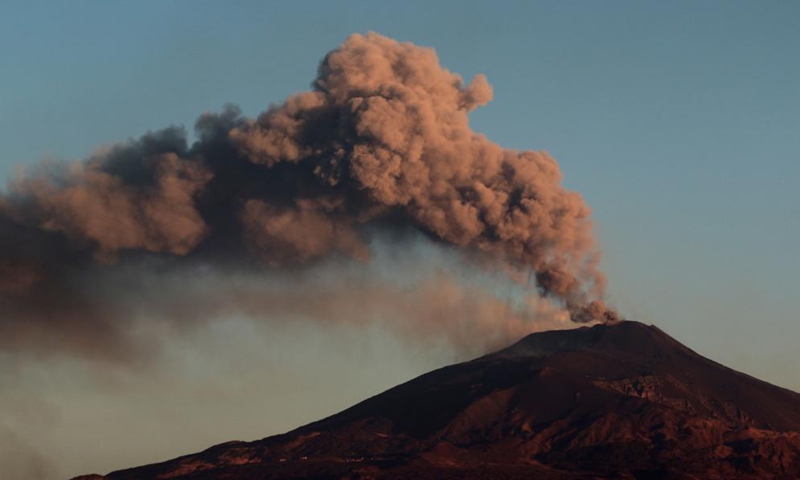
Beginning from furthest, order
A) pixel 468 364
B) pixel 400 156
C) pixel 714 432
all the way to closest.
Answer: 1. pixel 468 364
2. pixel 714 432
3. pixel 400 156

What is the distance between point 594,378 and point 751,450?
72.8 feet

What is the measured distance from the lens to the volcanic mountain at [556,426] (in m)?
133

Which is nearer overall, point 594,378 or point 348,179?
point 348,179

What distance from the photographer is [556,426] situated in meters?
144

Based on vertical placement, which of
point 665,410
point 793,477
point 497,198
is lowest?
point 793,477

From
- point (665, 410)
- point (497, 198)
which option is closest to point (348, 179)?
point (497, 198)

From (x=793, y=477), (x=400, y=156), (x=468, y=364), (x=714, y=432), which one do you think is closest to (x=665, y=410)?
(x=714, y=432)

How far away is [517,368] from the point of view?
157250 millimetres

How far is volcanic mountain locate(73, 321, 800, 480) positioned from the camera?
132625 mm

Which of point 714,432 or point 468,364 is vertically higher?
point 468,364

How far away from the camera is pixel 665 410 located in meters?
146

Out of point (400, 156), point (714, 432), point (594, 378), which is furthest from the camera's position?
point (594, 378)

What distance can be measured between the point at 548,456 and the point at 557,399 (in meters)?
11.5

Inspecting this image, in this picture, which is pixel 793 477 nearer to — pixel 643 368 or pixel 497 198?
pixel 643 368
